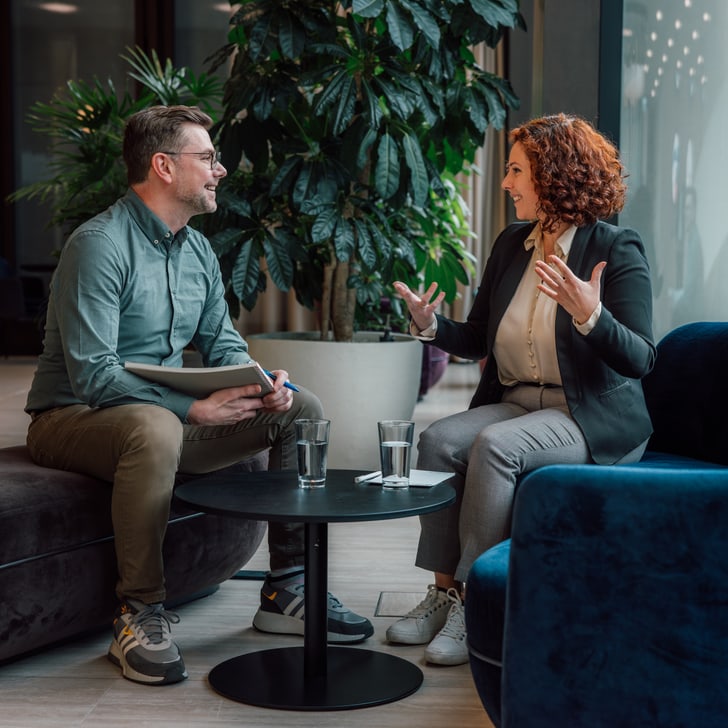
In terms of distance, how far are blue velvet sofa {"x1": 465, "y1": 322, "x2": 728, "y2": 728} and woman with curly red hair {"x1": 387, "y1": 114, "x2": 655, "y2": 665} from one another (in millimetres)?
875

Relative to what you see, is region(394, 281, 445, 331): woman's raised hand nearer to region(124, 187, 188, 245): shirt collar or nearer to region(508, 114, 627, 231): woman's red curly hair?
region(508, 114, 627, 231): woman's red curly hair

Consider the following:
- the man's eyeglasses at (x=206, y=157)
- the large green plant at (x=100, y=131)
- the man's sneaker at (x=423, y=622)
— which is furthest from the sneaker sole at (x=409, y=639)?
the large green plant at (x=100, y=131)

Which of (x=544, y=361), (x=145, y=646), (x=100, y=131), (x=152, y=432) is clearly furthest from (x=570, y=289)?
(x=100, y=131)

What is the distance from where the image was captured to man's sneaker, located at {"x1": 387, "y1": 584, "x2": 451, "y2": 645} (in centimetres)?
218

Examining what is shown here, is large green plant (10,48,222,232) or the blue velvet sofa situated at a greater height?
large green plant (10,48,222,232)

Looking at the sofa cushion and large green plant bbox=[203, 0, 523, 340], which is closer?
the sofa cushion

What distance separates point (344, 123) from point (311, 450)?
1780 mm

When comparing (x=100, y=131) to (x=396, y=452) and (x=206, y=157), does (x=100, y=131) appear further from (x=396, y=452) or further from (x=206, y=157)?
(x=396, y=452)

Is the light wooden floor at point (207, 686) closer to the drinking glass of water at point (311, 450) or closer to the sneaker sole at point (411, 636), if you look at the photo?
the sneaker sole at point (411, 636)

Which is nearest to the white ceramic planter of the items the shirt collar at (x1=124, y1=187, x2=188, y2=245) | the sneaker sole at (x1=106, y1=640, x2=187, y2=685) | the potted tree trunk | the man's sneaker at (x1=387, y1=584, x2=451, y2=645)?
the potted tree trunk

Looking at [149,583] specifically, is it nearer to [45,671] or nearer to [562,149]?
[45,671]

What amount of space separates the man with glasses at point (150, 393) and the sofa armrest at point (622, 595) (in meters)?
1.02

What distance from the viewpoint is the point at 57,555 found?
2.01m

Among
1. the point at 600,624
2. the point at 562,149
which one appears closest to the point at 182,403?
the point at 562,149
